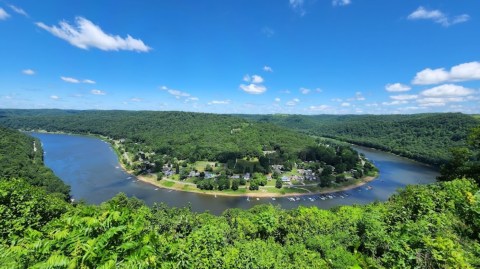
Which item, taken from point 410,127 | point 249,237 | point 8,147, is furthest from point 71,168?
point 410,127

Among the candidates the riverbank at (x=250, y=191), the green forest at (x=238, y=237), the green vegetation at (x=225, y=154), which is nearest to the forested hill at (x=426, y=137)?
the green vegetation at (x=225, y=154)

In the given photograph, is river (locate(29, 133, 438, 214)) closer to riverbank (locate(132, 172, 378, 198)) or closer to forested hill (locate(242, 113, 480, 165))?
riverbank (locate(132, 172, 378, 198))

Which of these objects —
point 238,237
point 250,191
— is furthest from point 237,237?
point 250,191

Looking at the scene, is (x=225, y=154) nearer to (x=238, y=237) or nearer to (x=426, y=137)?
(x=238, y=237)

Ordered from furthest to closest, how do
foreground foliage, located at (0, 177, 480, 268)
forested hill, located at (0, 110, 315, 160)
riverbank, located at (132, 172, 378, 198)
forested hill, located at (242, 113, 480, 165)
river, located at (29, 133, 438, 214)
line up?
forested hill, located at (242, 113, 480, 165), forested hill, located at (0, 110, 315, 160), riverbank, located at (132, 172, 378, 198), river, located at (29, 133, 438, 214), foreground foliage, located at (0, 177, 480, 268)

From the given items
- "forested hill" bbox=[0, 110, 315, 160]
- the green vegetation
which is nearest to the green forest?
the green vegetation

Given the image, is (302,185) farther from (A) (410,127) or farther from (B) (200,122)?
(A) (410,127)
